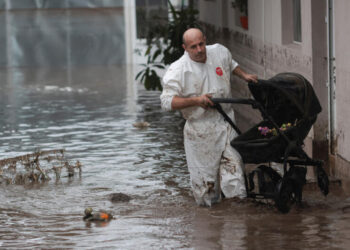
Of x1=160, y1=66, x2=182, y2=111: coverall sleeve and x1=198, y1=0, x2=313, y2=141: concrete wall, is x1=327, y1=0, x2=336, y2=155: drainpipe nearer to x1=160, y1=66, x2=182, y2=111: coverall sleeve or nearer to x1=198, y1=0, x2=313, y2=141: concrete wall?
x1=198, y1=0, x2=313, y2=141: concrete wall

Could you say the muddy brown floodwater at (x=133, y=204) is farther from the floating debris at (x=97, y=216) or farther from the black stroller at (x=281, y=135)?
the black stroller at (x=281, y=135)

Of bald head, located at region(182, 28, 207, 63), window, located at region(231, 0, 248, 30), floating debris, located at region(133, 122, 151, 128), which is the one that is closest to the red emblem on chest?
bald head, located at region(182, 28, 207, 63)

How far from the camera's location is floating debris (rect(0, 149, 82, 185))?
920cm

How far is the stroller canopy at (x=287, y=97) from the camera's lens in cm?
679

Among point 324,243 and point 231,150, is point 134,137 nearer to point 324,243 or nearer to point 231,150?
point 231,150

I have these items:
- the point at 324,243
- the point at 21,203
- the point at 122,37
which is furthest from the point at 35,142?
the point at 122,37

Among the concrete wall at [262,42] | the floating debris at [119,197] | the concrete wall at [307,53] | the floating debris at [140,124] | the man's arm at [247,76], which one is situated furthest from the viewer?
the floating debris at [140,124]

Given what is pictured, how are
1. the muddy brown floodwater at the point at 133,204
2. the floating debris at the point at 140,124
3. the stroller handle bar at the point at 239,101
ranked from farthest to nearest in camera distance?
1. the floating debris at the point at 140,124
2. the stroller handle bar at the point at 239,101
3. the muddy brown floodwater at the point at 133,204

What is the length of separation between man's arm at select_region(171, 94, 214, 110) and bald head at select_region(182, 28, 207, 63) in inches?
16.5

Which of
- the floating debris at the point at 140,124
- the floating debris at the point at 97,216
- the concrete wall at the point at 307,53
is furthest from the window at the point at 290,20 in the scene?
the floating debris at the point at 97,216

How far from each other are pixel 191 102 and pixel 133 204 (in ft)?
4.96

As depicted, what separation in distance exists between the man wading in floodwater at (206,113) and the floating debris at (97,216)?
87 centimetres

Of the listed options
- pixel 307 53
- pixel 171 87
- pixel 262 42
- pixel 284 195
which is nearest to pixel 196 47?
pixel 171 87

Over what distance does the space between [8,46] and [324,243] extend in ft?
74.8
